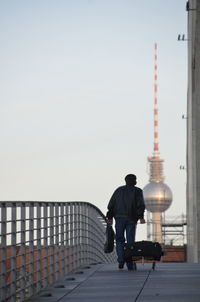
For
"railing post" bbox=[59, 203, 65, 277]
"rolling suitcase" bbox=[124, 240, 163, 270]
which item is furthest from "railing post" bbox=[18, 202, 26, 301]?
"rolling suitcase" bbox=[124, 240, 163, 270]

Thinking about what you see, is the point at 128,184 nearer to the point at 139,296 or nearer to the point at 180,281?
the point at 180,281

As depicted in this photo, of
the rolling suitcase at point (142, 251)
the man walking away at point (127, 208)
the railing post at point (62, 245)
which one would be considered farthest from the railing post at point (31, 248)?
the man walking away at point (127, 208)

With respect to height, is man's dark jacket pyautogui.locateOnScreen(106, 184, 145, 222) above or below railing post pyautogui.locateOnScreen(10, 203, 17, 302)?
above

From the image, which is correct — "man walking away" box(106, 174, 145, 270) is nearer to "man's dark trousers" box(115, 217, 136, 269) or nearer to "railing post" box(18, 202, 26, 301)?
"man's dark trousers" box(115, 217, 136, 269)

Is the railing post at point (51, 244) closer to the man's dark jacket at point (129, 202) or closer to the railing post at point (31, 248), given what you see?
the railing post at point (31, 248)

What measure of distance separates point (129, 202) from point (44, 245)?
291 centimetres

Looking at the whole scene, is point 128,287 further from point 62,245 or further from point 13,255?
point 62,245

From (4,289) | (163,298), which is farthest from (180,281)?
(4,289)

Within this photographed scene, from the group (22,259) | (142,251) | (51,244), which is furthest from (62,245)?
(22,259)

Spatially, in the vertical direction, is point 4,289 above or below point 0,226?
below

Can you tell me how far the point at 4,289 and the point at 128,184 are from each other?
228 inches

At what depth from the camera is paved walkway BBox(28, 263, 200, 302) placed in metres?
11.7

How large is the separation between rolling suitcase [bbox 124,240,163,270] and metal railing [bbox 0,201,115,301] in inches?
41.3

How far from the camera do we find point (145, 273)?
1593 centimetres
